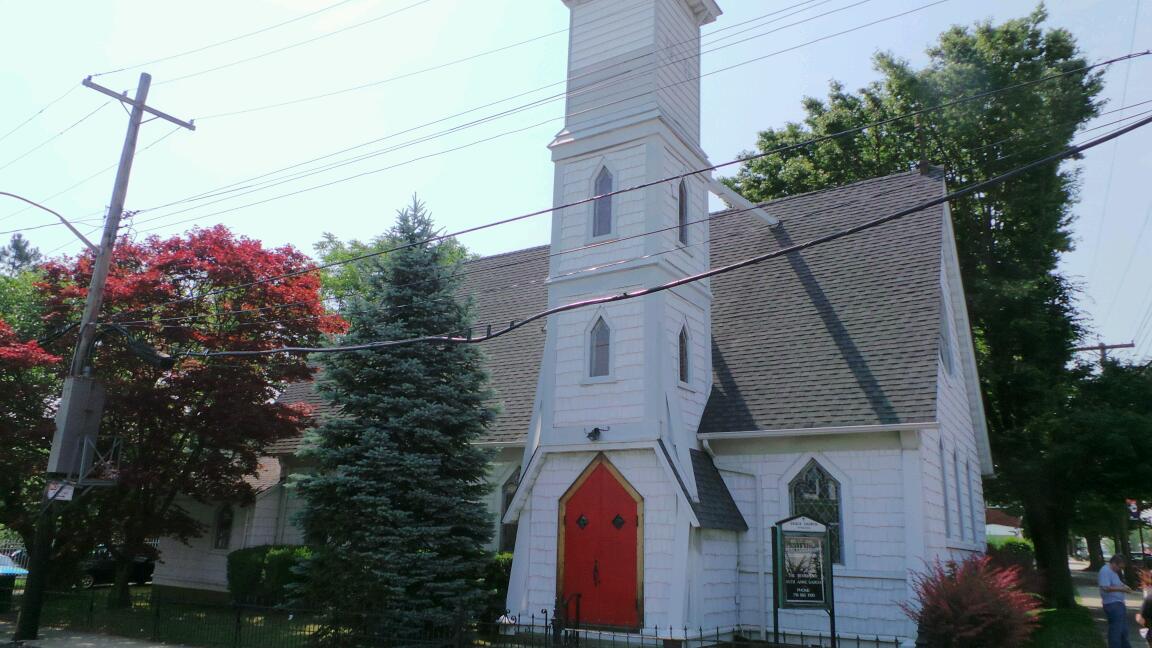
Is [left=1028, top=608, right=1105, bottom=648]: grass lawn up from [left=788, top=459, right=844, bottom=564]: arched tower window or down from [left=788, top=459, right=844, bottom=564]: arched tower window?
down

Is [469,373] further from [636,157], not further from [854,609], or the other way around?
[854,609]

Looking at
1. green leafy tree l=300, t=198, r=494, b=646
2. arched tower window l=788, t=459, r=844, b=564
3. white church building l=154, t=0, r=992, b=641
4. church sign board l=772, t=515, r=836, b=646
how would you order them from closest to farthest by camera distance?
1. church sign board l=772, t=515, r=836, b=646
2. green leafy tree l=300, t=198, r=494, b=646
3. white church building l=154, t=0, r=992, b=641
4. arched tower window l=788, t=459, r=844, b=564

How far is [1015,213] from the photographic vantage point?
88.5ft

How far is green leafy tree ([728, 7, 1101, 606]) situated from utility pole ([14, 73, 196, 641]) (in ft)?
66.4

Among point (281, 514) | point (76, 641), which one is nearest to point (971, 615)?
point (76, 641)

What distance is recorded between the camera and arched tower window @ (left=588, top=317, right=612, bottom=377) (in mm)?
15570

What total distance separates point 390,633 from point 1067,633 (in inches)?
517

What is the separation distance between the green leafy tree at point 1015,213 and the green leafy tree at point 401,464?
15.1 m

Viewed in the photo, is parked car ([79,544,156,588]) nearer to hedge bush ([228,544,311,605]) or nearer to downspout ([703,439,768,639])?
hedge bush ([228,544,311,605])

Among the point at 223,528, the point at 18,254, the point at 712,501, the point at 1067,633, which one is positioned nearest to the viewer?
the point at 712,501

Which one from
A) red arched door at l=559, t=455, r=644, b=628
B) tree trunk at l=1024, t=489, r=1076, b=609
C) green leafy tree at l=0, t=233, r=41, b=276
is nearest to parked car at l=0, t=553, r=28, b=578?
red arched door at l=559, t=455, r=644, b=628

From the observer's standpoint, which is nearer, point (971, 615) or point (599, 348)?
point (971, 615)

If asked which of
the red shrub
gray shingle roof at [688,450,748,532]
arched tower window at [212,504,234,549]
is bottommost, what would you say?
the red shrub

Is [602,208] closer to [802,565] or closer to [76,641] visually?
[802,565]
